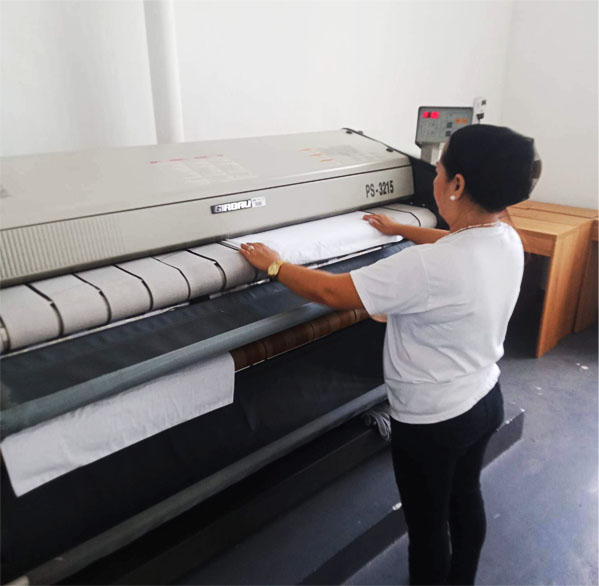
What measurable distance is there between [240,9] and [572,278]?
2.27m

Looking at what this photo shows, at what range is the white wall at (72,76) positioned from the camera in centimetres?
166

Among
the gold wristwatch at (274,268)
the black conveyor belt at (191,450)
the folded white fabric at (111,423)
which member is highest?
the gold wristwatch at (274,268)

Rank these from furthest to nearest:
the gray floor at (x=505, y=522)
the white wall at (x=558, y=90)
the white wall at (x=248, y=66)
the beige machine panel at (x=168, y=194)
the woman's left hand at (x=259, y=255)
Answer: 1. the white wall at (x=558, y=90)
2. the white wall at (x=248, y=66)
3. the gray floor at (x=505, y=522)
4. the woman's left hand at (x=259, y=255)
5. the beige machine panel at (x=168, y=194)

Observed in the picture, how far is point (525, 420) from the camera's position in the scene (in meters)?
2.38

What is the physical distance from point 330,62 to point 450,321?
182cm

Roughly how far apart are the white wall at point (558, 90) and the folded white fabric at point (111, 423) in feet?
9.76

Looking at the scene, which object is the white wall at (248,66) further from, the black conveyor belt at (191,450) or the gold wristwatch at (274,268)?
the gold wristwatch at (274,268)

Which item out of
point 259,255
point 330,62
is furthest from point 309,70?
point 259,255

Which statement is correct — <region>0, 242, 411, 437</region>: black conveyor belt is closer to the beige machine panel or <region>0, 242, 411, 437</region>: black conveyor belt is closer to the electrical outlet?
the beige machine panel

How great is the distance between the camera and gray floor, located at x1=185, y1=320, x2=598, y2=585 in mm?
1564

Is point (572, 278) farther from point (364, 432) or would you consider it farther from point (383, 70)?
point (364, 432)

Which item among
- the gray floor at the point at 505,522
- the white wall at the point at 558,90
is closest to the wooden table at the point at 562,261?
the white wall at the point at 558,90

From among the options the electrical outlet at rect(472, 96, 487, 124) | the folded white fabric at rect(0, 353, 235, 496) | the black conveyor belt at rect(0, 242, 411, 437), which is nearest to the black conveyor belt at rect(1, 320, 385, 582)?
the folded white fabric at rect(0, 353, 235, 496)

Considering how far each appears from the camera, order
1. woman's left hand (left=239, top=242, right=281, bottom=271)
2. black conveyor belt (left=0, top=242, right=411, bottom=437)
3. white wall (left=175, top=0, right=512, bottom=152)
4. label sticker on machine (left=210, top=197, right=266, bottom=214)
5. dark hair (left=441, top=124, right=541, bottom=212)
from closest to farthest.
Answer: black conveyor belt (left=0, top=242, right=411, bottom=437)
dark hair (left=441, top=124, right=541, bottom=212)
woman's left hand (left=239, top=242, right=281, bottom=271)
label sticker on machine (left=210, top=197, right=266, bottom=214)
white wall (left=175, top=0, right=512, bottom=152)
